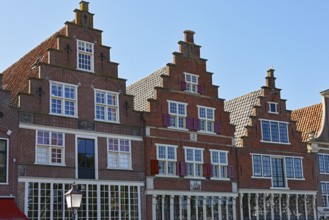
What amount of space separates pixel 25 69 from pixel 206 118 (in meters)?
11.6

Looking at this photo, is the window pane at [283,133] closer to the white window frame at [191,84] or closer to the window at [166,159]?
the white window frame at [191,84]

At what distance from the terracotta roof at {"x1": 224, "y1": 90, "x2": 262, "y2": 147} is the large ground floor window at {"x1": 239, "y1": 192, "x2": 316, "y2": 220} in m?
3.87

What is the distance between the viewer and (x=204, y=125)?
34.6 metres

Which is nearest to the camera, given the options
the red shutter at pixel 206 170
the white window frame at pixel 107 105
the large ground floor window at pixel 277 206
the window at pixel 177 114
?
the white window frame at pixel 107 105

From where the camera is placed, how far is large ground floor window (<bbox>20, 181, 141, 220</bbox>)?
85.8 feet

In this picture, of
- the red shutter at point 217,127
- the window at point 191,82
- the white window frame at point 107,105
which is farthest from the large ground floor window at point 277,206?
the white window frame at point 107,105

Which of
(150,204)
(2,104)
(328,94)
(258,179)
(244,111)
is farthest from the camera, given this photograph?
(328,94)

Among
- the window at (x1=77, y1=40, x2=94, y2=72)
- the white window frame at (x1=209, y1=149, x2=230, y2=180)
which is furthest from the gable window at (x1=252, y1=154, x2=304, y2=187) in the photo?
the window at (x1=77, y1=40, x2=94, y2=72)

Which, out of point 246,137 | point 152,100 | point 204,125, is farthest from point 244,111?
point 152,100

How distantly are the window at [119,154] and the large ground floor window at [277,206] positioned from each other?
30.8ft

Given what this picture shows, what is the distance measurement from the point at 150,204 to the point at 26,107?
8.99 meters

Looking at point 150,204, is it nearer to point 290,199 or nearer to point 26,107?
point 26,107

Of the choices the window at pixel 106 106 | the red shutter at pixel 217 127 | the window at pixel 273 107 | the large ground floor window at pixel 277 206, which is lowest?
the large ground floor window at pixel 277 206

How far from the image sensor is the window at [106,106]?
97.2ft
